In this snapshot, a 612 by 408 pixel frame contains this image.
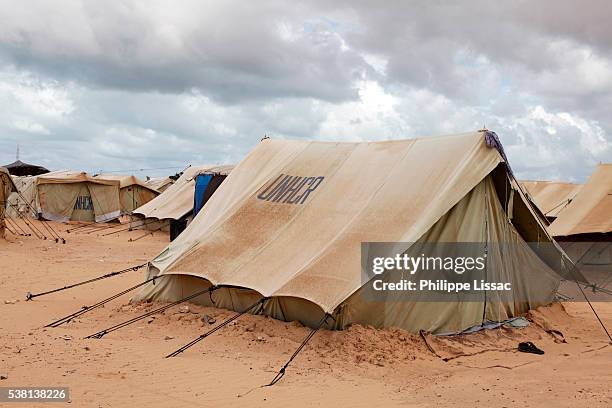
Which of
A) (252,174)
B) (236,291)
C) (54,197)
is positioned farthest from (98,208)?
(236,291)

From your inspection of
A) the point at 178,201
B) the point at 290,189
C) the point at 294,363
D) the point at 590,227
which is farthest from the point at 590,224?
the point at 178,201

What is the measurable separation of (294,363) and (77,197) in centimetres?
2462

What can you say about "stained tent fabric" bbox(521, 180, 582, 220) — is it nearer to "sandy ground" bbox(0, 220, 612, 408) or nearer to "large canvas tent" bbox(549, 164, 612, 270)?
"large canvas tent" bbox(549, 164, 612, 270)

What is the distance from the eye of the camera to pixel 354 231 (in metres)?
8.39

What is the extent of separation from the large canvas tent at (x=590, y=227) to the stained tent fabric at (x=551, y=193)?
6.76 metres

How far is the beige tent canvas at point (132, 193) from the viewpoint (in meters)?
30.4

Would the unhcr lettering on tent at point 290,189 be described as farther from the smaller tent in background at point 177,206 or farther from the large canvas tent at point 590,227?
the smaller tent in background at point 177,206

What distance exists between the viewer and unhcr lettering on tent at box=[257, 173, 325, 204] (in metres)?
9.76

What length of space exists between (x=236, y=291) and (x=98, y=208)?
73.9ft

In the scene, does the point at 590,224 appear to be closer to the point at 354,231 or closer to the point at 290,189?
the point at 290,189

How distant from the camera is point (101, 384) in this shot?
6.33 m

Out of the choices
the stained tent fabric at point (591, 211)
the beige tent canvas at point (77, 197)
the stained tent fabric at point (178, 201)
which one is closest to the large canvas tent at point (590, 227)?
the stained tent fabric at point (591, 211)

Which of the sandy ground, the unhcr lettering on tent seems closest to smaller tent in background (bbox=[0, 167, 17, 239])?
the sandy ground

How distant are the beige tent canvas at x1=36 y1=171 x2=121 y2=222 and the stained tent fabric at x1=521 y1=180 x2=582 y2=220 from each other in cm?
1857
